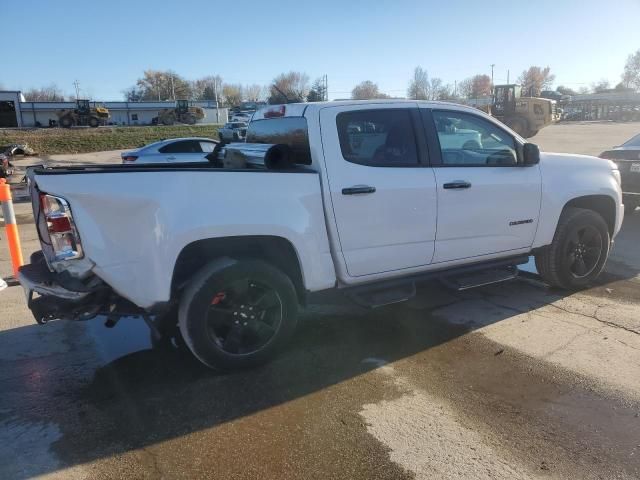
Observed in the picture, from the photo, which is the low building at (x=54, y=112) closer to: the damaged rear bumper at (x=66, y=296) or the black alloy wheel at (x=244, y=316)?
the damaged rear bumper at (x=66, y=296)

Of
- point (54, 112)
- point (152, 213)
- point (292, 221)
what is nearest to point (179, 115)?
point (54, 112)

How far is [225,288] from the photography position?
3.64m

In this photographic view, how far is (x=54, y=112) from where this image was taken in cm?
6675

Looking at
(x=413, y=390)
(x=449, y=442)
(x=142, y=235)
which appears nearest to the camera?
(x=449, y=442)

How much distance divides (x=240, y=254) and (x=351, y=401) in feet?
4.37

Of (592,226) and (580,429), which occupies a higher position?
(592,226)

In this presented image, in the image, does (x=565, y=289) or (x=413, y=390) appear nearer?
(x=413, y=390)

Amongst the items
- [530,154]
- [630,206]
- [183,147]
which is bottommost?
[630,206]

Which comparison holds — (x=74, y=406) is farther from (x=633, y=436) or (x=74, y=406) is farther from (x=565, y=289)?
(x=565, y=289)

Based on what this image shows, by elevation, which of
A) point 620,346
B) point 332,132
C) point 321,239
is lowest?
point 620,346

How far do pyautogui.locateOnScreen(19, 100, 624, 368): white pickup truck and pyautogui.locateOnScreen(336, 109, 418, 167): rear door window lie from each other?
0.04 ft

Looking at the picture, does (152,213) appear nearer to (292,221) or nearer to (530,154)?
(292,221)

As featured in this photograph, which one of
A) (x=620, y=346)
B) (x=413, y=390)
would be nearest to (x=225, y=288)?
(x=413, y=390)

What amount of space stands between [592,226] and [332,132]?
10.7 ft
